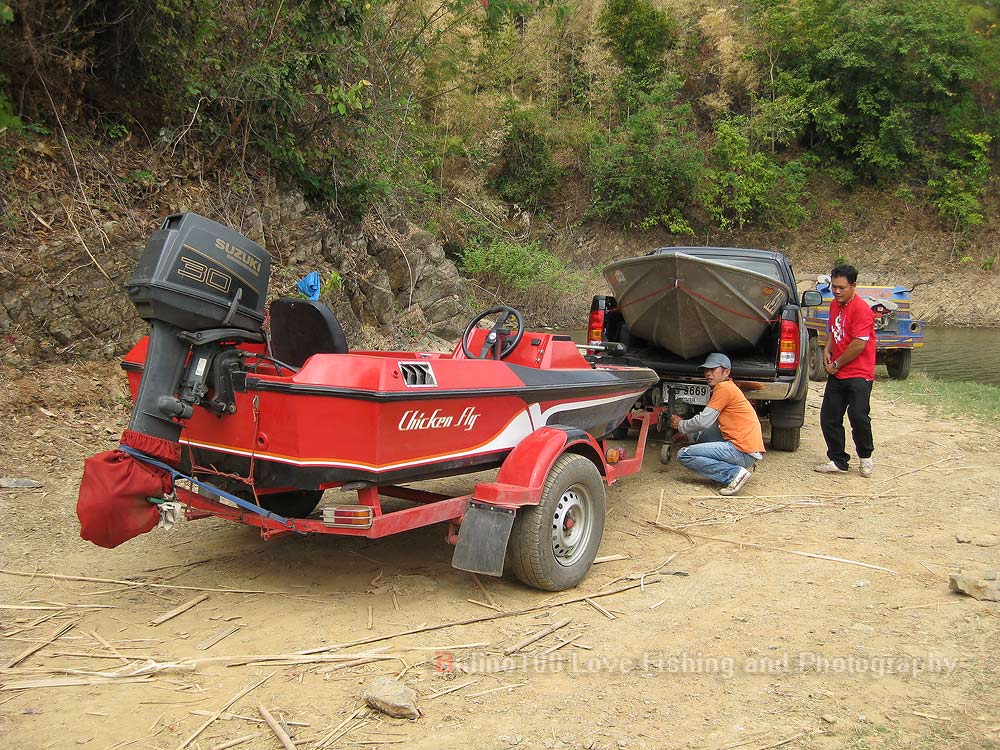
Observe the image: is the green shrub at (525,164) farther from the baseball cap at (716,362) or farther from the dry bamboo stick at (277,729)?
the dry bamboo stick at (277,729)

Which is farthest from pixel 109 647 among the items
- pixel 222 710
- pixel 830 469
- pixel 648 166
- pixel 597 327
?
pixel 648 166

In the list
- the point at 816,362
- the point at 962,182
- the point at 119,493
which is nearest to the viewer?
the point at 119,493

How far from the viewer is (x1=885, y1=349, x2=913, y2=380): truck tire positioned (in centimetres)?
1334

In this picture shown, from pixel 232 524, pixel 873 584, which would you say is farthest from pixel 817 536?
pixel 232 524

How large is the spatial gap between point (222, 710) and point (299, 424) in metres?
1.24

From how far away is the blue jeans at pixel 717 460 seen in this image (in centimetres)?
649

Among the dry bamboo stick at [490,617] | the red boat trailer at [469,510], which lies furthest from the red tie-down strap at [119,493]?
the dry bamboo stick at [490,617]

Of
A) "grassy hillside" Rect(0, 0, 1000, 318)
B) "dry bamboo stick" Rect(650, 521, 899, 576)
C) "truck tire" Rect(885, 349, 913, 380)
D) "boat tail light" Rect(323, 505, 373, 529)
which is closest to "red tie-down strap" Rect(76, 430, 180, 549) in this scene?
"boat tail light" Rect(323, 505, 373, 529)

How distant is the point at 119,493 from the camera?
10.8 feet

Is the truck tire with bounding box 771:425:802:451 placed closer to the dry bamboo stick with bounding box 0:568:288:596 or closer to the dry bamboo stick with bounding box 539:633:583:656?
the dry bamboo stick with bounding box 539:633:583:656

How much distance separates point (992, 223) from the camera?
2683 cm

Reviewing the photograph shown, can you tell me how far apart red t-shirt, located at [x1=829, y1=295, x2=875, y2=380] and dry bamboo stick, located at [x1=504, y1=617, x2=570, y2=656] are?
169 inches

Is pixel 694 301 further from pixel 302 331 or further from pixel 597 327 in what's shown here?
pixel 302 331

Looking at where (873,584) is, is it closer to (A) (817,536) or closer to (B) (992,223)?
(A) (817,536)
